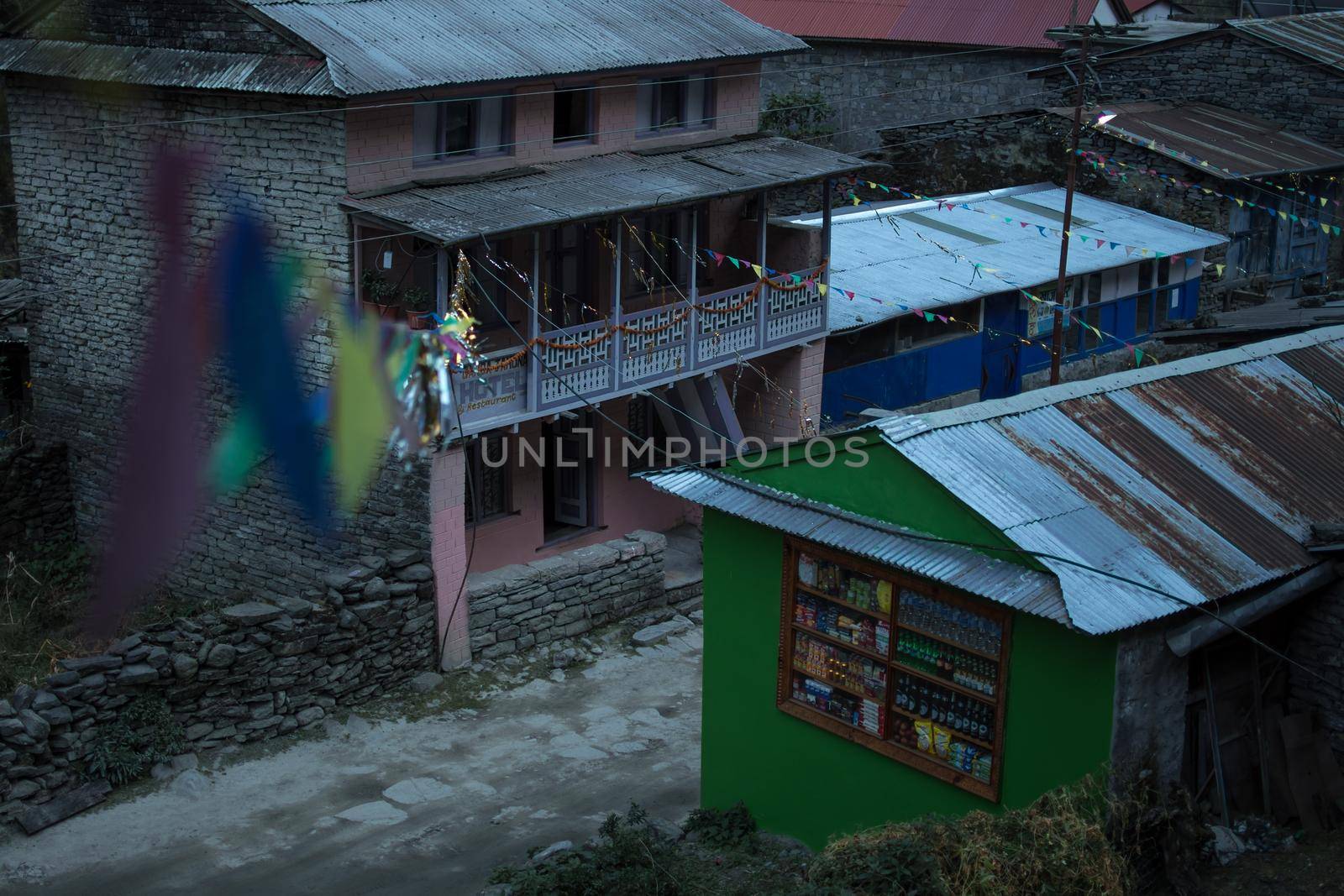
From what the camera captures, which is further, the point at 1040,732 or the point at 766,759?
the point at 766,759

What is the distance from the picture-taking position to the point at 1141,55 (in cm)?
3231

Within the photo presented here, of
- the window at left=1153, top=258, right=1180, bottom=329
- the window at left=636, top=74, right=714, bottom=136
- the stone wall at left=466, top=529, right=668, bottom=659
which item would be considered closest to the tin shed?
the stone wall at left=466, top=529, right=668, bottom=659

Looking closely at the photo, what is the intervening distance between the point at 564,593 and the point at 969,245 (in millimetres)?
10814

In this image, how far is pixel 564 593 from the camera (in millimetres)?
18969

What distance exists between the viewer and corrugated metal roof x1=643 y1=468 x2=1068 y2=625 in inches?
398

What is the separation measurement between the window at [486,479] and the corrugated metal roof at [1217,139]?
1330 centimetres

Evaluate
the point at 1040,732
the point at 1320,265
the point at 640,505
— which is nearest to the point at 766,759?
the point at 1040,732

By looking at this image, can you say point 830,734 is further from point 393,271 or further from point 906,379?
point 906,379

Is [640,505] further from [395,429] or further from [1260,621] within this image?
[1260,621]

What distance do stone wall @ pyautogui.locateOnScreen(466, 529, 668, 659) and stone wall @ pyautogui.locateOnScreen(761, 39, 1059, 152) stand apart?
18.0 m

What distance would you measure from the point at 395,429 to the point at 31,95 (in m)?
6.60

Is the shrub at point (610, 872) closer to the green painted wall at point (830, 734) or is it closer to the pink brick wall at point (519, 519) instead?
the green painted wall at point (830, 734)

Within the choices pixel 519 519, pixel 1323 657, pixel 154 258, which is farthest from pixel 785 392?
pixel 1323 657

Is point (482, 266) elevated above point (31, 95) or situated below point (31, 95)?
below
